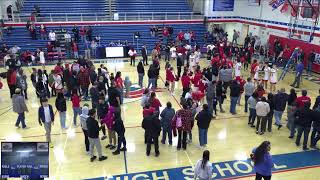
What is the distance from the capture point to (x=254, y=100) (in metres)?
10.3

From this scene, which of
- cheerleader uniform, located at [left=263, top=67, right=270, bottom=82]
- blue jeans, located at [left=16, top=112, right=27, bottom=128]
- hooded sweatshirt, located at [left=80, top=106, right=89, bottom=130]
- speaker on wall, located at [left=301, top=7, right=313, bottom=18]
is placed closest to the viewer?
hooded sweatshirt, located at [left=80, top=106, right=89, bottom=130]

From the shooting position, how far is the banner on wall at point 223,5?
27641 mm

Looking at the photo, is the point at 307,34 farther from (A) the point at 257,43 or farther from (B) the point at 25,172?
(B) the point at 25,172

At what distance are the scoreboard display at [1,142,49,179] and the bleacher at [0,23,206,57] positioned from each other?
60.9ft

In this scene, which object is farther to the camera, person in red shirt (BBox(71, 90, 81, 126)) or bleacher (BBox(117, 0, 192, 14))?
bleacher (BBox(117, 0, 192, 14))

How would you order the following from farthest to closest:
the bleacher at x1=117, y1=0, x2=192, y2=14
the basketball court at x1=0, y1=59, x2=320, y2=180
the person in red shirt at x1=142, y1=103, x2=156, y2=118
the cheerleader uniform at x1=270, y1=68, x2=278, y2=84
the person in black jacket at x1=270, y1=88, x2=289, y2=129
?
the bleacher at x1=117, y1=0, x2=192, y2=14
the cheerleader uniform at x1=270, y1=68, x2=278, y2=84
the person in black jacket at x1=270, y1=88, x2=289, y2=129
the person in red shirt at x1=142, y1=103, x2=156, y2=118
the basketball court at x1=0, y1=59, x2=320, y2=180

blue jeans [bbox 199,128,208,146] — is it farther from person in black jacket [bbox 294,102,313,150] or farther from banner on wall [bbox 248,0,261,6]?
banner on wall [bbox 248,0,261,6]

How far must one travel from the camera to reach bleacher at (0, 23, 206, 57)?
77.0 feet

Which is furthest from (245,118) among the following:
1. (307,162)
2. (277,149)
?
(307,162)

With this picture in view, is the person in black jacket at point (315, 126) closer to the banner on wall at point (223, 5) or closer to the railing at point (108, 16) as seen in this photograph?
the railing at point (108, 16)

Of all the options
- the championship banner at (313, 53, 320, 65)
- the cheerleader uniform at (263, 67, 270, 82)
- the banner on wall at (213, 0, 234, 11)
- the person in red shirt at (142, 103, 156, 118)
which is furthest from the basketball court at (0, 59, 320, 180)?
the banner on wall at (213, 0, 234, 11)

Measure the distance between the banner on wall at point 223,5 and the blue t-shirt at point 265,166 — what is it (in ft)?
75.9

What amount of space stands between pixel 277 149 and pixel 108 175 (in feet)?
17.1

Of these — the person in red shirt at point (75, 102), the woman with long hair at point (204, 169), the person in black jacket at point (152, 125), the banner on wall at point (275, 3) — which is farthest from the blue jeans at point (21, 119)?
the banner on wall at point (275, 3)
